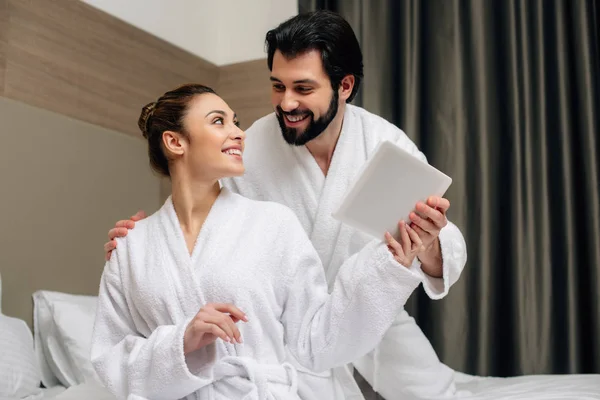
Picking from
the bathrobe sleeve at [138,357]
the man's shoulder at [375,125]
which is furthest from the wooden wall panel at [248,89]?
the bathrobe sleeve at [138,357]

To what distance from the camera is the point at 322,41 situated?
186 centimetres

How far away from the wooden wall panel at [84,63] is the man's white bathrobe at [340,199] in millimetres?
903

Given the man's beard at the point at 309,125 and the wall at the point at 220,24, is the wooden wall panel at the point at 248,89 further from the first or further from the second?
the man's beard at the point at 309,125

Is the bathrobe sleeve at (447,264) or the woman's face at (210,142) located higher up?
the woman's face at (210,142)

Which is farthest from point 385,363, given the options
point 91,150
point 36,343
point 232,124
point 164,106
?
point 91,150

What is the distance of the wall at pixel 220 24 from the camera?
312 centimetres

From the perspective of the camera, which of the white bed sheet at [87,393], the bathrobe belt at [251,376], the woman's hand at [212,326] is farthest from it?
the white bed sheet at [87,393]

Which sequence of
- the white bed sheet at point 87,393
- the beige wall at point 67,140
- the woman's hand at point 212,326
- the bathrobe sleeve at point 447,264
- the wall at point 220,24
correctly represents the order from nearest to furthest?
the woman's hand at point 212,326 < the bathrobe sleeve at point 447,264 < the white bed sheet at point 87,393 < the beige wall at point 67,140 < the wall at point 220,24

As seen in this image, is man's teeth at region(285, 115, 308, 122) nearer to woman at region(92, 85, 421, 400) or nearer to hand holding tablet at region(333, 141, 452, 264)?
woman at region(92, 85, 421, 400)

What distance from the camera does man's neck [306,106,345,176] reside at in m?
1.95

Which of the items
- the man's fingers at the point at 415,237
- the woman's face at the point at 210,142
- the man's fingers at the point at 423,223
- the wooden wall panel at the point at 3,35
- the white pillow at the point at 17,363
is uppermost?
the wooden wall panel at the point at 3,35

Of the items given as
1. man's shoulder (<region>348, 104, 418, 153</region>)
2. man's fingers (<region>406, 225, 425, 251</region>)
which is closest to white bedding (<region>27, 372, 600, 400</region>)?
man's fingers (<region>406, 225, 425, 251</region>)

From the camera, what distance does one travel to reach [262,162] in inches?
76.4

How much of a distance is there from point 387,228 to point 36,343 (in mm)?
1423
